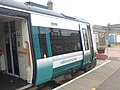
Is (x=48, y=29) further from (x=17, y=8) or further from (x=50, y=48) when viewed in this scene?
(x=17, y=8)

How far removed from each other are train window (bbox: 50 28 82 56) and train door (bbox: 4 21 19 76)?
4.21 ft

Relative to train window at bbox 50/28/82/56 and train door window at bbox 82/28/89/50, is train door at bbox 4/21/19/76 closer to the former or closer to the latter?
train window at bbox 50/28/82/56

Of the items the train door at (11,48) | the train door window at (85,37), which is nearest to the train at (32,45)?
the train door at (11,48)

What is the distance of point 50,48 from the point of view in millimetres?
6211

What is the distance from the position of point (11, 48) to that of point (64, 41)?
2102 mm

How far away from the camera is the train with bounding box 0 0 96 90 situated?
5.43 metres

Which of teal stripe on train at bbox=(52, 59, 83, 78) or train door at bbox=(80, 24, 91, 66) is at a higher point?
train door at bbox=(80, 24, 91, 66)

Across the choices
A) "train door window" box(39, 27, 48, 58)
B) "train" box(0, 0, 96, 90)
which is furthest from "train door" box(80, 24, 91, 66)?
"train door window" box(39, 27, 48, 58)

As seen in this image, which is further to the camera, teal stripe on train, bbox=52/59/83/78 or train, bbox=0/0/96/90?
teal stripe on train, bbox=52/59/83/78

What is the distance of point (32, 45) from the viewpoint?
5.46 metres

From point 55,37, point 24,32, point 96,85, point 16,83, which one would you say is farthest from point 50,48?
point 96,85

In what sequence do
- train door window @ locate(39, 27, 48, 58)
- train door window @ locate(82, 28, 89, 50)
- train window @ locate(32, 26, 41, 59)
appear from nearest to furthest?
train window @ locate(32, 26, 41, 59) < train door window @ locate(39, 27, 48, 58) < train door window @ locate(82, 28, 89, 50)

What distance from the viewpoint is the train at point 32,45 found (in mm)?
5430

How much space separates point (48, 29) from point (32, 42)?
100 centimetres
